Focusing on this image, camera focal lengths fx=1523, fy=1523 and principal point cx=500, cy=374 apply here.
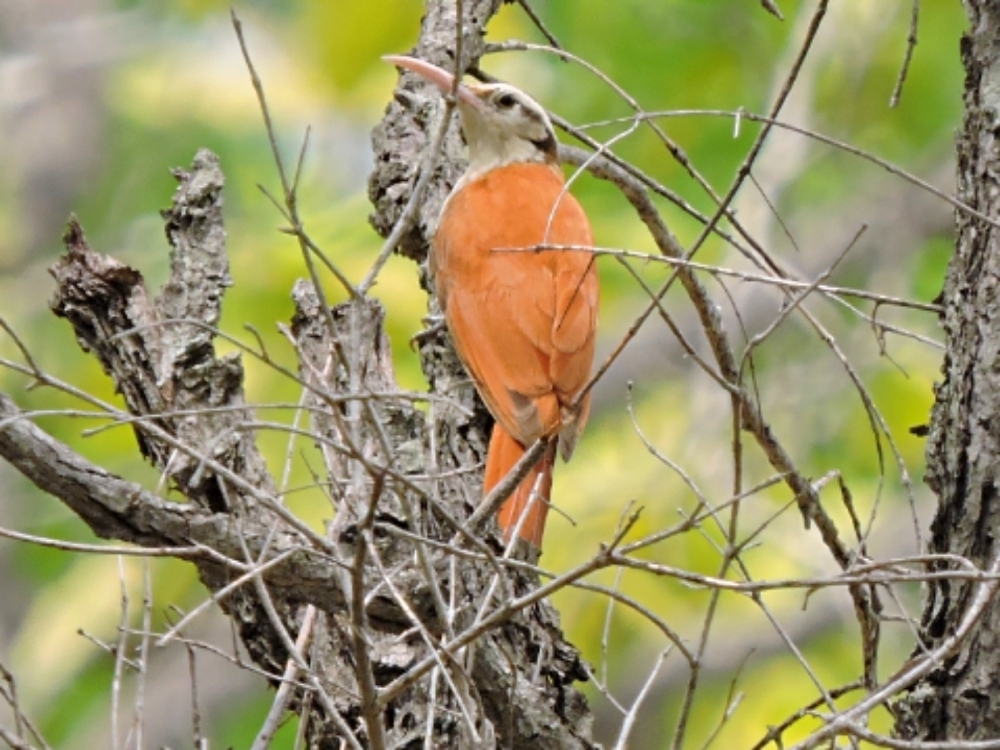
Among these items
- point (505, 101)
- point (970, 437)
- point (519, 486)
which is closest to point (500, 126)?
point (505, 101)

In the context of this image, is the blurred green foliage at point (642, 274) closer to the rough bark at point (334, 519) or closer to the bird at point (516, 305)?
the bird at point (516, 305)

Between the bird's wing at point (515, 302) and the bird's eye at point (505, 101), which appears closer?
the bird's wing at point (515, 302)

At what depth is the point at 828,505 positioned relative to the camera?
8.27 metres

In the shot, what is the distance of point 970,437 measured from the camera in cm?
328

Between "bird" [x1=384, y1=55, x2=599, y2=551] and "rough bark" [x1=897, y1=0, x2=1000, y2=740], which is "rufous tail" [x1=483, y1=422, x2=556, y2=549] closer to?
"bird" [x1=384, y1=55, x2=599, y2=551]

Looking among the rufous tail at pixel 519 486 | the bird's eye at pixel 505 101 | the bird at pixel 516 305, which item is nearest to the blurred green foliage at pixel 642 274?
the bird's eye at pixel 505 101

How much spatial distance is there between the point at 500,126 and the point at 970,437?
3010 millimetres

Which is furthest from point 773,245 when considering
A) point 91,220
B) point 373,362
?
point 373,362

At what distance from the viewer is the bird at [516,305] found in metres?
4.61

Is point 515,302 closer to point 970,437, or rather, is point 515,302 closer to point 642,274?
point 970,437

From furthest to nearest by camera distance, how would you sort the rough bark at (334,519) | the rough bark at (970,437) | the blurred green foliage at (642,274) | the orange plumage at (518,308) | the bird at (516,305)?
the blurred green foliage at (642,274) → the orange plumage at (518,308) → the bird at (516,305) → the rough bark at (970,437) → the rough bark at (334,519)

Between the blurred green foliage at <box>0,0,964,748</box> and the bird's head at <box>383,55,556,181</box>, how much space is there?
1.17m

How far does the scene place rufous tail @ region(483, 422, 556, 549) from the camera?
429 cm

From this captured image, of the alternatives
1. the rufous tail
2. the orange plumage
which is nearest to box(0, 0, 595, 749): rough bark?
the rufous tail
